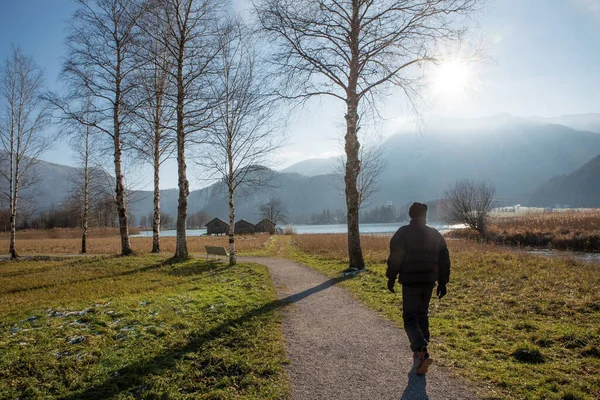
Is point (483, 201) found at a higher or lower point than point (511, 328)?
higher

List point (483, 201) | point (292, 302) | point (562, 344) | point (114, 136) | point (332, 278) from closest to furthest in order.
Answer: point (562, 344) → point (292, 302) → point (332, 278) → point (114, 136) → point (483, 201)

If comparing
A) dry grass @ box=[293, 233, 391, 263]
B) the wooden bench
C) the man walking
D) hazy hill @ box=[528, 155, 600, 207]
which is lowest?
dry grass @ box=[293, 233, 391, 263]

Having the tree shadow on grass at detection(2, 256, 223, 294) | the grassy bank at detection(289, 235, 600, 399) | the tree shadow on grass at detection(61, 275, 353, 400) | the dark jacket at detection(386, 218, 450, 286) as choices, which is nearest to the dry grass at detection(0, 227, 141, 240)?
the tree shadow on grass at detection(2, 256, 223, 294)

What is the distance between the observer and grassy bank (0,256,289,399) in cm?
400

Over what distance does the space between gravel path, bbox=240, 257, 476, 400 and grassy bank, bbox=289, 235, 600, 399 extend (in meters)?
0.48

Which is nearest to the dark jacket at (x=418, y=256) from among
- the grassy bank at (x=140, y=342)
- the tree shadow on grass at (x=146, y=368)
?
the grassy bank at (x=140, y=342)

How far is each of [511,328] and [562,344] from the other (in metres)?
0.90

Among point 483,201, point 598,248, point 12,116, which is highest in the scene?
point 12,116

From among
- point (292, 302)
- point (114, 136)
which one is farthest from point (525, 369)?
point (114, 136)

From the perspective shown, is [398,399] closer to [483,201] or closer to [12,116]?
[12,116]

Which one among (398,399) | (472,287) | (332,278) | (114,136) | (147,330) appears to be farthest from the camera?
(114,136)

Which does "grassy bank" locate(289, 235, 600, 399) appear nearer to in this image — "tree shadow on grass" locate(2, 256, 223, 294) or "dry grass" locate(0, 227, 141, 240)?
"tree shadow on grass" locate(2, 256, 223, 294)

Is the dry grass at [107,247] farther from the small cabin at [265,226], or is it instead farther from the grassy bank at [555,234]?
the small cabin at [265,226]

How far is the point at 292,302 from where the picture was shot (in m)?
8.55
